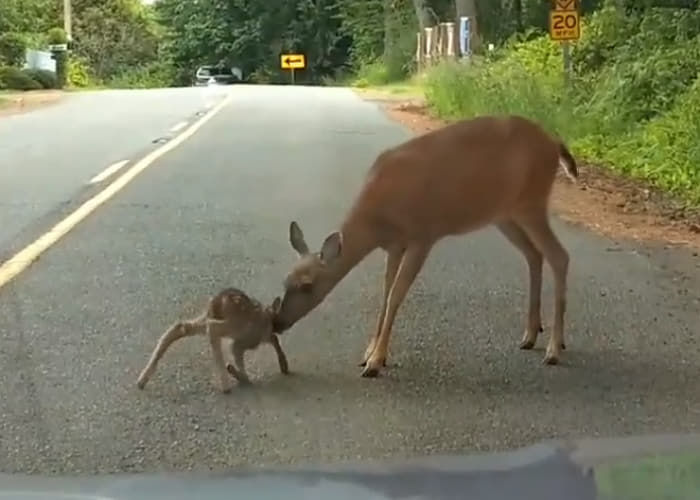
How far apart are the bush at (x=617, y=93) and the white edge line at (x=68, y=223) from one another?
507cm

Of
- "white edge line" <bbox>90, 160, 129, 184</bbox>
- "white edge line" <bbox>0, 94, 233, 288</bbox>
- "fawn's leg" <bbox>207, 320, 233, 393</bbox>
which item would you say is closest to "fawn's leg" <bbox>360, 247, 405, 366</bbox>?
"fawn's leg" <bbox>207, 320, 233, 393</bbox>

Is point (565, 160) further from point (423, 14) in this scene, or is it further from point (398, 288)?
point (423, 14)

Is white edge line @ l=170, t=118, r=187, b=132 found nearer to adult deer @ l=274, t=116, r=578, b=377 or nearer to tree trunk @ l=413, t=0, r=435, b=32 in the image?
adult deer @ l=274, t=116, r=578, b=377

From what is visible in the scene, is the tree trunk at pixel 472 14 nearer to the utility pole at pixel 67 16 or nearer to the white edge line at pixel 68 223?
the white edge line at pixel 68 223

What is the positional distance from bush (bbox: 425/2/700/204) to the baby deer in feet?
26.6

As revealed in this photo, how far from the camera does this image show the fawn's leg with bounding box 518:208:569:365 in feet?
22.9

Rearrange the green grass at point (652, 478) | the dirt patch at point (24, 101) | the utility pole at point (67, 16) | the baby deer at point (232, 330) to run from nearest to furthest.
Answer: the green grass at point (652, 478)
the baby deer at point (232, 330)
the dirt patch at point (24, 101)
the utility pole at point (67, 16)

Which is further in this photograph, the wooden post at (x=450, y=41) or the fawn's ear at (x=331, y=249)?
the wooden post at (x=450, y=41)

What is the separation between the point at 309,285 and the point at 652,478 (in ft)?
9.76

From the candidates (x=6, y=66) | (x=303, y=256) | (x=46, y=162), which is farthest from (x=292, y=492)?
(x=6, y=66)

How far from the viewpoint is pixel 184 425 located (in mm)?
5660

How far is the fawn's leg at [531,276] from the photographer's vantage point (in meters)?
7.14

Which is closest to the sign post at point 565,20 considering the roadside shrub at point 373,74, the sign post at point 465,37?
the sign post at point 465,37

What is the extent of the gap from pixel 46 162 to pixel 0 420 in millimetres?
12028
